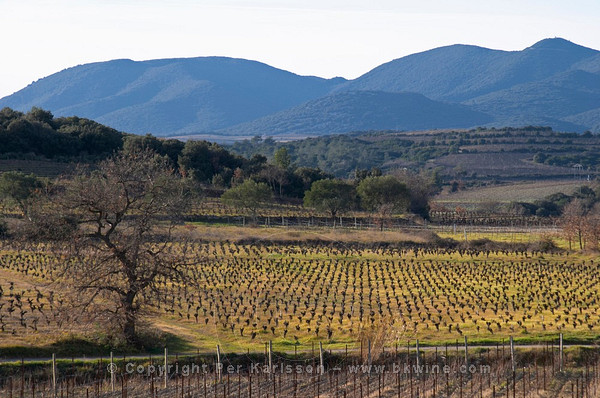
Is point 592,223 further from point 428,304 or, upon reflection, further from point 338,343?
point 338,343

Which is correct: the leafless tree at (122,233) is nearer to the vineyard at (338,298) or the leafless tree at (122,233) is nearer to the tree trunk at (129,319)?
the tree trunk at (129,319)

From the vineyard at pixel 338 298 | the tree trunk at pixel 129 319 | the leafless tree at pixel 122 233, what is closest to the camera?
the leafless tree at pixel 122 233

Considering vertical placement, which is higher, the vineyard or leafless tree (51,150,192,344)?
leafless tree (51,150,192,344)

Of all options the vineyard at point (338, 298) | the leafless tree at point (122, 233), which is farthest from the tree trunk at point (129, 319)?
the vineyard at point (338, 298)

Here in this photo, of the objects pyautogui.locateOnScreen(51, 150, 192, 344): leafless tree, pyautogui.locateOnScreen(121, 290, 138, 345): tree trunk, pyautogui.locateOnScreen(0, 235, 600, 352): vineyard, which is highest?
pyautogui.locateOnScreen(51, 150, 192, 344): leafless tree

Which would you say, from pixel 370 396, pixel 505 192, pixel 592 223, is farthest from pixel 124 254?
pixel 505 192

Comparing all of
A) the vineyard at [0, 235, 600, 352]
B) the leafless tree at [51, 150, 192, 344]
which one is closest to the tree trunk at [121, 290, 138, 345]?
the leafless tree at [51, 150, 192, 344]

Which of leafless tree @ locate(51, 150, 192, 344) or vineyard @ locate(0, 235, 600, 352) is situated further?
vineyard @ locate(0, 235, 600, 352)

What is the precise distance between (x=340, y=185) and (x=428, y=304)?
197 feet

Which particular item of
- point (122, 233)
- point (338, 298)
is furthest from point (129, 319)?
point (338, 298)

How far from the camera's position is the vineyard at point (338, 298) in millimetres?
33000

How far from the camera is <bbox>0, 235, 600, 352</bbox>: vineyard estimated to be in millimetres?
33000

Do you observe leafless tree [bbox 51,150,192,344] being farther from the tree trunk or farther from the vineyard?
the vineyard

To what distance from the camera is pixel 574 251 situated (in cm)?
6975
